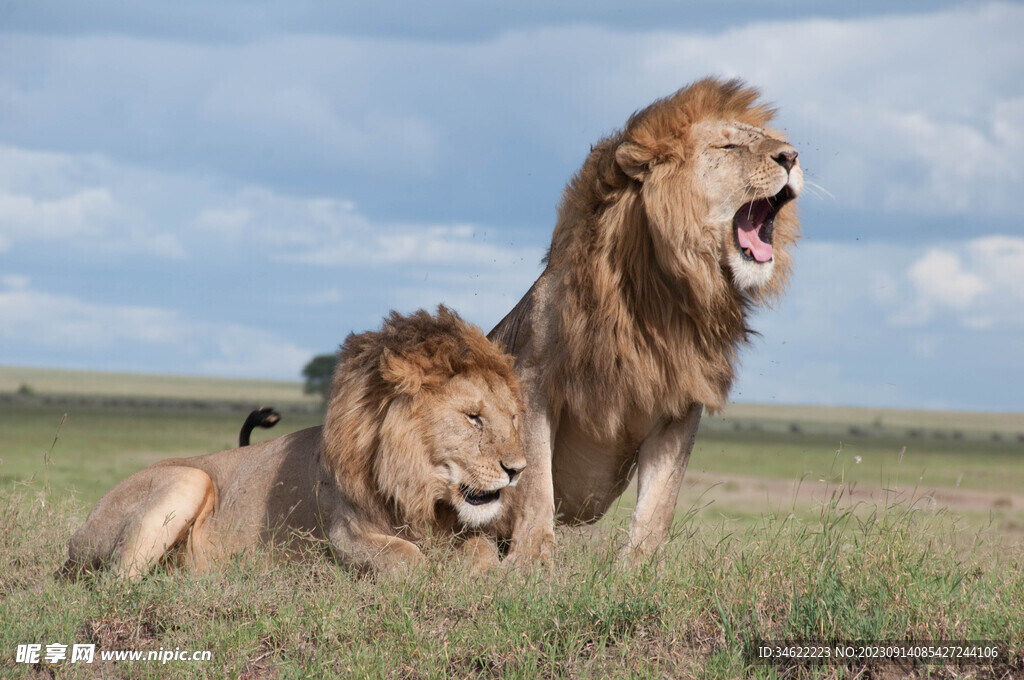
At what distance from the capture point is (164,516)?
15.8ft

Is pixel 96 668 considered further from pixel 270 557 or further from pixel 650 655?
pixel 650 655

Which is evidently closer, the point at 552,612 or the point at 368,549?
the point at 552,612

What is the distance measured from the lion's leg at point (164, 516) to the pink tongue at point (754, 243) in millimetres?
2764

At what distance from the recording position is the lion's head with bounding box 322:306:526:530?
14.2ft

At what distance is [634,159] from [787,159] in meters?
0.64

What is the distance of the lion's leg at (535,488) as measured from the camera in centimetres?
460

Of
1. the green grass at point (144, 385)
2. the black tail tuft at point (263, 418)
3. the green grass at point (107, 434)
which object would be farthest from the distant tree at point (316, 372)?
the black tail tuft at point (263, 418)

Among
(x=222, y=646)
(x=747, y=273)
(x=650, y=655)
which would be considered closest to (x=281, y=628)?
(x=222, y=646)

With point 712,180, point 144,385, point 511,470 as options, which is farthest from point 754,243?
point 144,385

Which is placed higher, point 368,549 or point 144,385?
point 368,549

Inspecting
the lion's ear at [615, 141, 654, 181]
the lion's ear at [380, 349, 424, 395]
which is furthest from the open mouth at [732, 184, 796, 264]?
the lion's ear at [380, 349, 424, 395]

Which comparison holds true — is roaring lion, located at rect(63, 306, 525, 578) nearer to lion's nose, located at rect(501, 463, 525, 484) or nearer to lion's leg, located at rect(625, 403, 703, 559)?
lion's nose, located at rect(501, 463, 525, 484)

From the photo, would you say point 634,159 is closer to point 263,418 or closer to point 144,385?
point 263,418

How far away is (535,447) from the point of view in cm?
466
